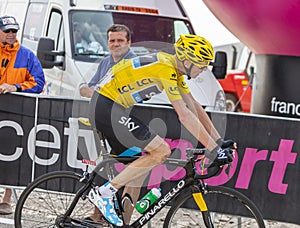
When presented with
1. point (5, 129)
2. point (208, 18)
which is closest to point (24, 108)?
point (5, 129)

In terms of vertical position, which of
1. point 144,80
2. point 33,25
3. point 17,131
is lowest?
point 17,131

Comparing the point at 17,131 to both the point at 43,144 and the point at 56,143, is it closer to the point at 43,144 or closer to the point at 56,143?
the point at 43,144

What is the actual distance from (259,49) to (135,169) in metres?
5.10

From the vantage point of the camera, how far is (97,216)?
665 centimetres

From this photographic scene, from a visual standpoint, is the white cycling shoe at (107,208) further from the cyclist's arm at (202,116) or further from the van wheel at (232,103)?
the van wheel at (232,103)

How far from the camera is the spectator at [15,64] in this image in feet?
27.5

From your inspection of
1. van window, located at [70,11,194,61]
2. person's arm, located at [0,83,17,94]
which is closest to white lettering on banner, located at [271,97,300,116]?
van window, located at [70,11,194,61]

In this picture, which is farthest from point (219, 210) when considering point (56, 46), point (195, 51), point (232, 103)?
point (232, 103)

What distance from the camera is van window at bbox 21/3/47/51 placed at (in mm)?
11695

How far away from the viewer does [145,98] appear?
21.1 ft

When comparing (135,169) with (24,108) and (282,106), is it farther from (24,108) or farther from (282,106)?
(282,106)

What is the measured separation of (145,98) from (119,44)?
1.75 metres

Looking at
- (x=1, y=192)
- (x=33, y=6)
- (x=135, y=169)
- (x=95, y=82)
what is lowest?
(x=1, y=192)

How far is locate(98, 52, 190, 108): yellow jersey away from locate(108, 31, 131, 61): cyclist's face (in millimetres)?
1554
